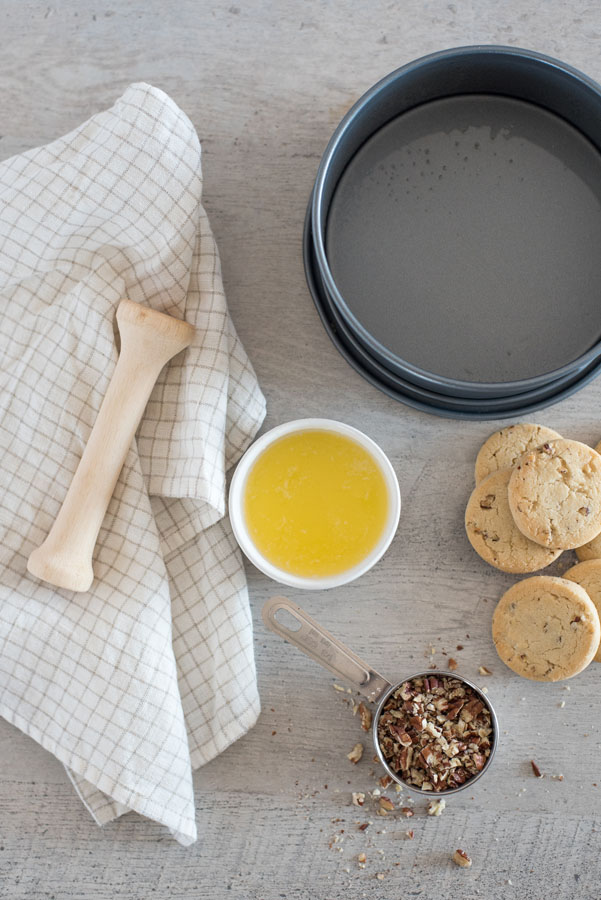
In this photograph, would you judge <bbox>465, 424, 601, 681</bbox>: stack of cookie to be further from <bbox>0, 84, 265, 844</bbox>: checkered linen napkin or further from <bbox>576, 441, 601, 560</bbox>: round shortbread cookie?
<bbox>0, 84, 265, 844</bbox>: checkered linen napkin

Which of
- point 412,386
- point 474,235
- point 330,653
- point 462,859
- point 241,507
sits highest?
point 474,235

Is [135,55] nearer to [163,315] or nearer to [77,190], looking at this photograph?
[77,190]

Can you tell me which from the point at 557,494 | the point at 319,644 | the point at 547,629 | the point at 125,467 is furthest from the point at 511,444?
the point at 125,467

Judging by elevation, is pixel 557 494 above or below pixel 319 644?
above

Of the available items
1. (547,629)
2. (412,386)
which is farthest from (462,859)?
(412,386)

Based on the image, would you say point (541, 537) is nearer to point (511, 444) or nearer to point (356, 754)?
point (511, 444)

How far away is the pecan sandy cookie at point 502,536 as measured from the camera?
83 cm

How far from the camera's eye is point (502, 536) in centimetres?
83

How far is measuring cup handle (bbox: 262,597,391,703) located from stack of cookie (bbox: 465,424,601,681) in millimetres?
163

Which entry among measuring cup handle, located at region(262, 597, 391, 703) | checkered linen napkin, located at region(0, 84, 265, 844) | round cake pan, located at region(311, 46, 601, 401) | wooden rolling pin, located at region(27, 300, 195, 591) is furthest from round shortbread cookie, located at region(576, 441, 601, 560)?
wooden rolling pin, located at region(27, 300, 195, 591)

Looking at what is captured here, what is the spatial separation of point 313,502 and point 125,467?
0.68ft

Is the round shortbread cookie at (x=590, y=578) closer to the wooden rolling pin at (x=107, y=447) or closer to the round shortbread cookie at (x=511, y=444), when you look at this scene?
the round shortbread cookie at (x=511, y=444)

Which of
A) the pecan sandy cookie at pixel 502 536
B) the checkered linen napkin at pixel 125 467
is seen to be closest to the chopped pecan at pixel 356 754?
the checkered linen napkin at pixel 125 467

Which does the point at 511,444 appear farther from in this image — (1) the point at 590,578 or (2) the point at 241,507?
(2) the point at 241,507
